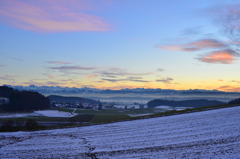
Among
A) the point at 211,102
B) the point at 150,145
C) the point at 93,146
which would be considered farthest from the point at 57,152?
the point at 211,102

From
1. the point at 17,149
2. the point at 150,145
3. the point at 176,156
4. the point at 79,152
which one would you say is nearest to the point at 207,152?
the point at 176,156

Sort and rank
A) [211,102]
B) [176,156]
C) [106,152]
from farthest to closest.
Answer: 1. [211,102]
2. [106,152]
3. [176,156]

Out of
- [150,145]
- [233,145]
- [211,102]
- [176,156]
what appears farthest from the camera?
[211,102]

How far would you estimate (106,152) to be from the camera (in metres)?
21.8

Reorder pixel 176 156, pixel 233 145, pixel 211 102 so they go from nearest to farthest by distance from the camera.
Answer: pixel 176 156 → pixel 233 145 → pixel 211 102

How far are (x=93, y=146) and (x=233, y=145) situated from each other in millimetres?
15925

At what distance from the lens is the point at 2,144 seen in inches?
1056

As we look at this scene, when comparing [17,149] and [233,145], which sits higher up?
[233,145]

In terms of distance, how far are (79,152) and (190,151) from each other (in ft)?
39.2

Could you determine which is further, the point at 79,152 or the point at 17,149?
the point at 17,149

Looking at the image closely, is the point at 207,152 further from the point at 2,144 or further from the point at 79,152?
the point at 2,144

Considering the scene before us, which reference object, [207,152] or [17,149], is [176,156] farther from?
[17,149]

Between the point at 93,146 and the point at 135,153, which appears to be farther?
the point at 93,146

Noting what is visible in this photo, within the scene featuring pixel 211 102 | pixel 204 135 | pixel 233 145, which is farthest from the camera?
pixel 211 102
